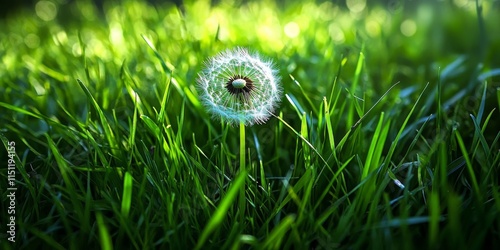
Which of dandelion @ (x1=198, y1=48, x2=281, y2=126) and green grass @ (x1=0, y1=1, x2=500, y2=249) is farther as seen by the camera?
dandelion @ (x1=198, y1=48, x2=281, y2=126)

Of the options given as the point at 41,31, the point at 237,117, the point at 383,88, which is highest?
the point at 41,31

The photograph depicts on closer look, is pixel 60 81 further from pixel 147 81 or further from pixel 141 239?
pixel 141 239

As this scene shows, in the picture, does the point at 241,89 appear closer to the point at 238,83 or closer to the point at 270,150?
the point at 238,83

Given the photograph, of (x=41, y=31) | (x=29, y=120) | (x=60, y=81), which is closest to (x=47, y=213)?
(x=29, y=120)

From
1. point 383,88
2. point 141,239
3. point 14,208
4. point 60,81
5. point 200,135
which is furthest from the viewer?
point 60,81

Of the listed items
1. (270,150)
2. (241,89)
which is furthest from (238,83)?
(270,150)
